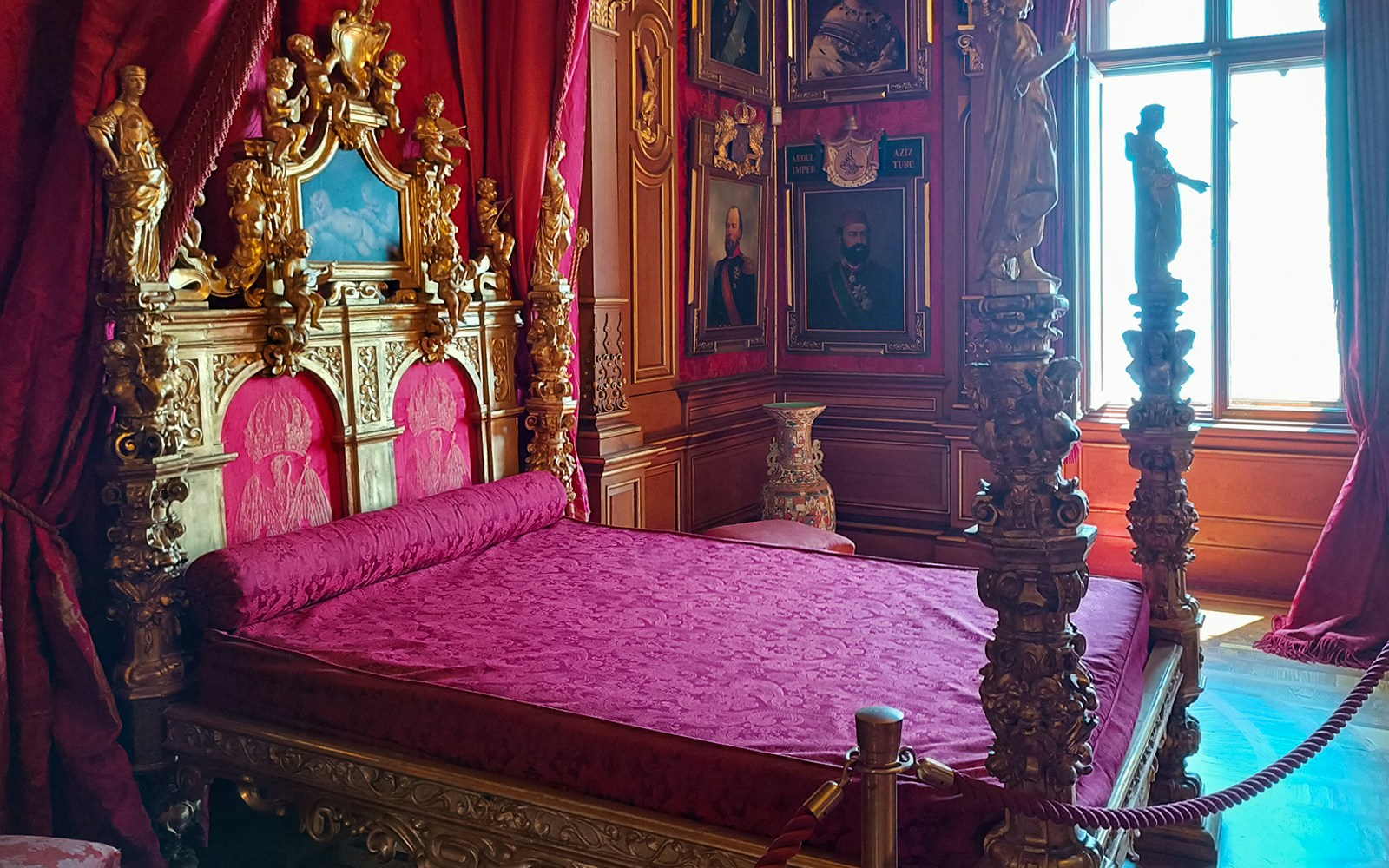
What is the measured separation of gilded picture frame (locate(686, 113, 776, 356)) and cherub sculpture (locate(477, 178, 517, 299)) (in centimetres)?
189

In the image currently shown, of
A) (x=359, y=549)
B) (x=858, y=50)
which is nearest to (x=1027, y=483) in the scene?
(x=359, y=549)

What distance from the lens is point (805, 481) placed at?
21.9 feet

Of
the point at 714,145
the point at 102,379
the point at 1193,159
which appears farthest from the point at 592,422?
the point at 1193,159

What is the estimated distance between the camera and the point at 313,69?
404cm

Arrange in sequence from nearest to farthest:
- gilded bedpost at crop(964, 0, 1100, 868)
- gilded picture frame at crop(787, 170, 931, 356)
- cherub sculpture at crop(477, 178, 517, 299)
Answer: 1. gilded bedpost at crop(964, 0, 1100, 868)
2. cherub sculpture at crop(477, 178, 517, 299)
3. gilded picture frame at crop(787, 170, 931, 356)

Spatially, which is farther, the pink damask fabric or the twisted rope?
the pink damask fabric

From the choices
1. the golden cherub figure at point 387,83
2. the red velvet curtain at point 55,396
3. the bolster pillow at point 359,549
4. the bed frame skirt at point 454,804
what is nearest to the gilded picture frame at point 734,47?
the golden cherub figure at point 387,83

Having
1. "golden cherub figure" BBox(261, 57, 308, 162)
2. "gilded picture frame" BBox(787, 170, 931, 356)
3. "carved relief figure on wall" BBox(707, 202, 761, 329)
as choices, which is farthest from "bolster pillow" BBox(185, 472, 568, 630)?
"gilded picture frame" BBox(787, 170, 931, 356)

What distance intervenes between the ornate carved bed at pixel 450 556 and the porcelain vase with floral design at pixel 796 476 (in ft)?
6.26

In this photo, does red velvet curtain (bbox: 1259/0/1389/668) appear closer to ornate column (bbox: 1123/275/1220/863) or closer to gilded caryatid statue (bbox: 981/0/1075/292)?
ornate column (bbox: 1123/275/1220/863)

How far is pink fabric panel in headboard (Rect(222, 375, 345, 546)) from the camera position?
12.5 ft

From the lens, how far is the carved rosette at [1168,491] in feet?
12.1

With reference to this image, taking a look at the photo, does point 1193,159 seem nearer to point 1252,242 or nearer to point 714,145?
point 1252,242

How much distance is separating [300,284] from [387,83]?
942 mm
